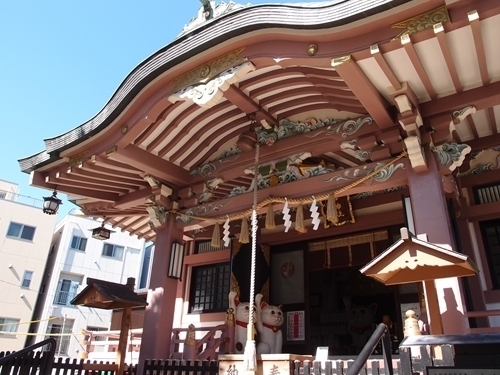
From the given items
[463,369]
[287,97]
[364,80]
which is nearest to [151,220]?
[287,97]

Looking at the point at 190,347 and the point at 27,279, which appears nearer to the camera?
the point at 190,347

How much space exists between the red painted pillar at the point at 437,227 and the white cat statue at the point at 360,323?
5.20 metres

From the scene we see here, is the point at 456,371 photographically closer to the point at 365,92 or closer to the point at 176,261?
the point at 365,92

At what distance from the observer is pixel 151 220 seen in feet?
25.3

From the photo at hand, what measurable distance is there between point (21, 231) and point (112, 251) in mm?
6158

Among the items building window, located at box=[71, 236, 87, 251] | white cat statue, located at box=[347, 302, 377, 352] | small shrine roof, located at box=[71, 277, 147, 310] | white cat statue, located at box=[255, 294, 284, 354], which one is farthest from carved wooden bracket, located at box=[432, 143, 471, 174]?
building window, located at box=[71, 236, 87, 251]

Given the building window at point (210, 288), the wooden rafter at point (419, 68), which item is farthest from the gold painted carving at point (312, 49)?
the building window at point (210, 288)

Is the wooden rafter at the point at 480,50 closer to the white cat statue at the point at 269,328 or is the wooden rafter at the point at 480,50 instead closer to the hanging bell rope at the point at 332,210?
the hanging bell rope at the point at 332,210

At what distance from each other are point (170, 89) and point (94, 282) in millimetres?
3357

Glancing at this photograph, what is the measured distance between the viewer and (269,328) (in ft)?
23.8

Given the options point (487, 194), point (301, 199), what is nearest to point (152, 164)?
point (301, 199)

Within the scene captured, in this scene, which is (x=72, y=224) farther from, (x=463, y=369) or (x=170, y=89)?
(x=463, y=369)

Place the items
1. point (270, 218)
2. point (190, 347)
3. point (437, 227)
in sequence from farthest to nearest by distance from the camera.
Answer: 1. point (190, 347)
2. point (270, 218)
3. point (437, 227)

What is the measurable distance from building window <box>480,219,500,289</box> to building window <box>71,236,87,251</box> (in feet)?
88.4
